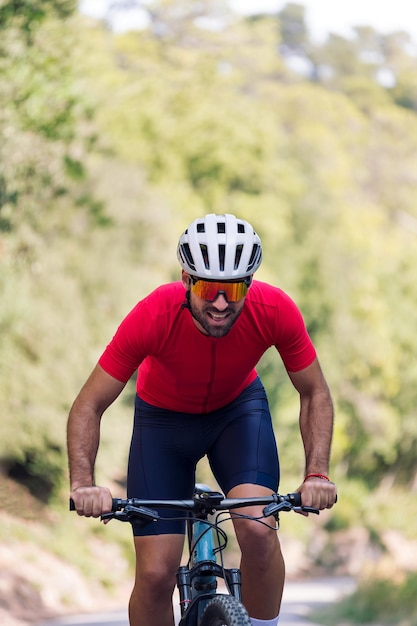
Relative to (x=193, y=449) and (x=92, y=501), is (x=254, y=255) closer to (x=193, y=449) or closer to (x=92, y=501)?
(x=193, y=449)

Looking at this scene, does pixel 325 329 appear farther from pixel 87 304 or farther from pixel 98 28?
pixel 87 304

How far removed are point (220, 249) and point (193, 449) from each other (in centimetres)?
108

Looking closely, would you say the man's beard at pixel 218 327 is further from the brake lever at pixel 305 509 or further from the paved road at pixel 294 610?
the paved road at pixel 294 610

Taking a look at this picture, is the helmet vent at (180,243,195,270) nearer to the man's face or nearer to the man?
the man

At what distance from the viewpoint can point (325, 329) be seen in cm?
4500

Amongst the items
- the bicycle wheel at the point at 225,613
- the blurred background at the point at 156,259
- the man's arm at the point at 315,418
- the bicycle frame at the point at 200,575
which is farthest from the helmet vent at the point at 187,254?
the blurred background at the point at 156,259

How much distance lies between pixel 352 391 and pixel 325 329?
6.42 meters

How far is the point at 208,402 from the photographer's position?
6039 mm

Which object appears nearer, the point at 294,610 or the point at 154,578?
the point at 154,578

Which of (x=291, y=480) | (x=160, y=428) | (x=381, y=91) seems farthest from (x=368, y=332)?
(x=381, y=91)

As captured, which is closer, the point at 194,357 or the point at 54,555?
the point at 194,357

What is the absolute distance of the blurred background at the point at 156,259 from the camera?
21812 millimetres

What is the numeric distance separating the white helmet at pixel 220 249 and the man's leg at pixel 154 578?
1.26 metres

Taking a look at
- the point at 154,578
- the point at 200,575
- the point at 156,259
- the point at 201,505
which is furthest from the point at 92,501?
the point at 156,259
